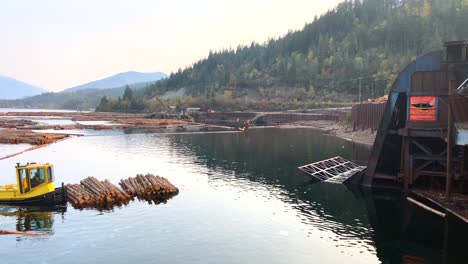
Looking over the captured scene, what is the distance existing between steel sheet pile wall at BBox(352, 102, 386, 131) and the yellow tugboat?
211 ft

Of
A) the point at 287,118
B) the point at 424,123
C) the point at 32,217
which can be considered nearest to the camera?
the point at 32,217

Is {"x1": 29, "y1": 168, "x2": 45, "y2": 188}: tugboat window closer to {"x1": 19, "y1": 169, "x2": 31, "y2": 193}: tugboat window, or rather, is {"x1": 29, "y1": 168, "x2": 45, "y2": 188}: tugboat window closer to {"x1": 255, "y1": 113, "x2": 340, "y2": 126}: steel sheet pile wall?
{"x1": 19, "y1": 169, "x2": 31, "y2": 193}: tugboat window

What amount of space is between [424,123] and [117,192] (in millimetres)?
31900

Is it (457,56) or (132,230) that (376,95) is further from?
(132,230)

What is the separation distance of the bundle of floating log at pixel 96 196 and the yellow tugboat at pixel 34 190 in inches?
79.7

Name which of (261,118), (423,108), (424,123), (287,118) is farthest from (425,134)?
(261,118)

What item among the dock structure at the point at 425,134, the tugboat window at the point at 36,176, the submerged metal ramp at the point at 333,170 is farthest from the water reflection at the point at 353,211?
the tugboat window at the point at 36,176

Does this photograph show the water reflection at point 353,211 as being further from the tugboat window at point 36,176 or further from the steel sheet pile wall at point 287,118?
the steel sheet pile wall at point 287,118

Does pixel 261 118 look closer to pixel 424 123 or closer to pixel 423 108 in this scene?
pixel 423 108

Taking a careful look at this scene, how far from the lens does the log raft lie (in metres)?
42.0

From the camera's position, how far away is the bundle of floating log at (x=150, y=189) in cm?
4528

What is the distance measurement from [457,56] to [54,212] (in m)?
41.6

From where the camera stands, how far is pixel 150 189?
1825 inches

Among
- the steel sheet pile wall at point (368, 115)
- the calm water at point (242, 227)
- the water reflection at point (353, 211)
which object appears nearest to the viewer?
the calm water at point (242, 227)
